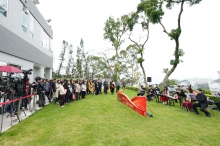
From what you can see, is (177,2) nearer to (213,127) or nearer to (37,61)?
(213,127)

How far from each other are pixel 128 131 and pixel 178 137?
1.43 m

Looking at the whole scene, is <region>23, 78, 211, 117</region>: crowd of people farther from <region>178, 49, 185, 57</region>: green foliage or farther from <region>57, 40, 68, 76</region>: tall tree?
<region>57, 40, 68, 76</region>: tall tree

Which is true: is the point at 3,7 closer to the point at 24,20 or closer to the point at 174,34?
the point at 24,20

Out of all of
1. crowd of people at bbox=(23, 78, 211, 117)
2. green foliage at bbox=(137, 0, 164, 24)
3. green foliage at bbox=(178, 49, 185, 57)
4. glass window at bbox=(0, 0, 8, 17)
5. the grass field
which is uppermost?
green foliage at bbox=(137, 0, 164, 24)

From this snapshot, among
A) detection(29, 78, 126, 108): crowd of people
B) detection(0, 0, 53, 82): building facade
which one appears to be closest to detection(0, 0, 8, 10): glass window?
detection(0, 0, 53, 82): building facade

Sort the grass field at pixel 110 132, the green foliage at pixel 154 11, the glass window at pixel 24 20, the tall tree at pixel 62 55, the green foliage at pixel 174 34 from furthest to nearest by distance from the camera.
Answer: the tall tree at pixel 62 55, the green foliage at pixel 154 11, the green foliage at pixel 174 34, the glass window at pixel 24 20, the grass field at pixel 110 132

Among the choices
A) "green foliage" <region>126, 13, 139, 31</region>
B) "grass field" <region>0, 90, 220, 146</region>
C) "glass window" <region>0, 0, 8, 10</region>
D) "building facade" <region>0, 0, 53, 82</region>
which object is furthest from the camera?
"green foliage" <region>126, 13, 139, 31</region>

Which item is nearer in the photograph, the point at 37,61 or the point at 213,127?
the point at 213,127

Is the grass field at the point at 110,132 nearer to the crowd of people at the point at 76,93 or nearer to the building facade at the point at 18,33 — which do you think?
the crowd of people at the point at 76,93

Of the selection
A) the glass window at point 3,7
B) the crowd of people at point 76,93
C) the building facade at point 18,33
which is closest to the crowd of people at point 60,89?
the crowd of people at point 76,93

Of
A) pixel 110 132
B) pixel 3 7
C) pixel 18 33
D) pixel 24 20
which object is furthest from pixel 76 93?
pixel 110 132

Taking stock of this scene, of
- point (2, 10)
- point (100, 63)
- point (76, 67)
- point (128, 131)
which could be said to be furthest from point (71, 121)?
point (76, 67)

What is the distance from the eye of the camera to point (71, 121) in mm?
5316

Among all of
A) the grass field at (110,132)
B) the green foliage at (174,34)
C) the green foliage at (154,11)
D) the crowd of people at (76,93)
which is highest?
the green foliage at (154,11)
